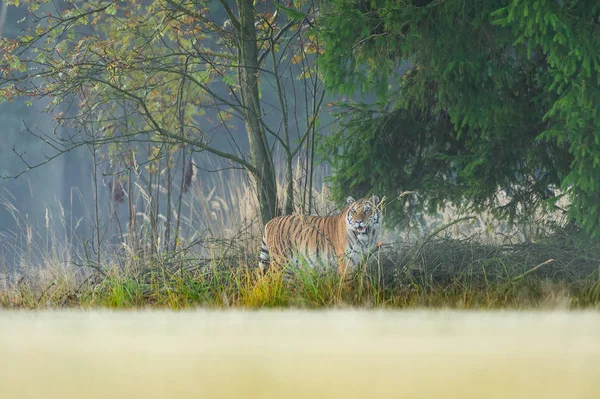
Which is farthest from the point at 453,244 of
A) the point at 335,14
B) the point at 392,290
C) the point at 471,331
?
the point at 335,14

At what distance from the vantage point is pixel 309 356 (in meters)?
3.12

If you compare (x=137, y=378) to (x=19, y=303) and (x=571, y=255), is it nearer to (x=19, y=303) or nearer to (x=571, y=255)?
(x=19, y=303)

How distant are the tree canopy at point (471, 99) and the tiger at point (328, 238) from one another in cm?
67

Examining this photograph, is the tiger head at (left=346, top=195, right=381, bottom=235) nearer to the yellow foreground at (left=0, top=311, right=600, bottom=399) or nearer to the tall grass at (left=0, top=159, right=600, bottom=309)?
the tall grass at (left=0, top=159, right=600, bottom=309)

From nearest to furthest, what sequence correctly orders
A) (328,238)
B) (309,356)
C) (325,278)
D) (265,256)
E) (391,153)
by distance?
(309,356), (325,278), (328,238), (265,256), (391,153)

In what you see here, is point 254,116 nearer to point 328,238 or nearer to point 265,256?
point 265,256

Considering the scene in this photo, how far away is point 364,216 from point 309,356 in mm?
1098

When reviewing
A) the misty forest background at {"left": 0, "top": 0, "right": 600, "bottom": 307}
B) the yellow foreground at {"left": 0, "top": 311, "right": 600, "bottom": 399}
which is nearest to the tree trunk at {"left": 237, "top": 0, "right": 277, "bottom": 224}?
the misty forest background at {"left": 0, "top": 0, "right": 600, "bottom": 307}

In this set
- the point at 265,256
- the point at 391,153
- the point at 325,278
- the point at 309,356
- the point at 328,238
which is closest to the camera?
the point at 309,356

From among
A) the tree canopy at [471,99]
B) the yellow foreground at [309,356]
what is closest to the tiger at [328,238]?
the yellow foreground at [309,356]

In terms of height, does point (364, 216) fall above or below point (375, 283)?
above

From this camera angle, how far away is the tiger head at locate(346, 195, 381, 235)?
4020 mm

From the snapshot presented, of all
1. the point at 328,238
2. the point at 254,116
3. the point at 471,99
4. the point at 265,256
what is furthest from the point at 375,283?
the point at 254,116

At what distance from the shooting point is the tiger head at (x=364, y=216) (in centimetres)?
402
